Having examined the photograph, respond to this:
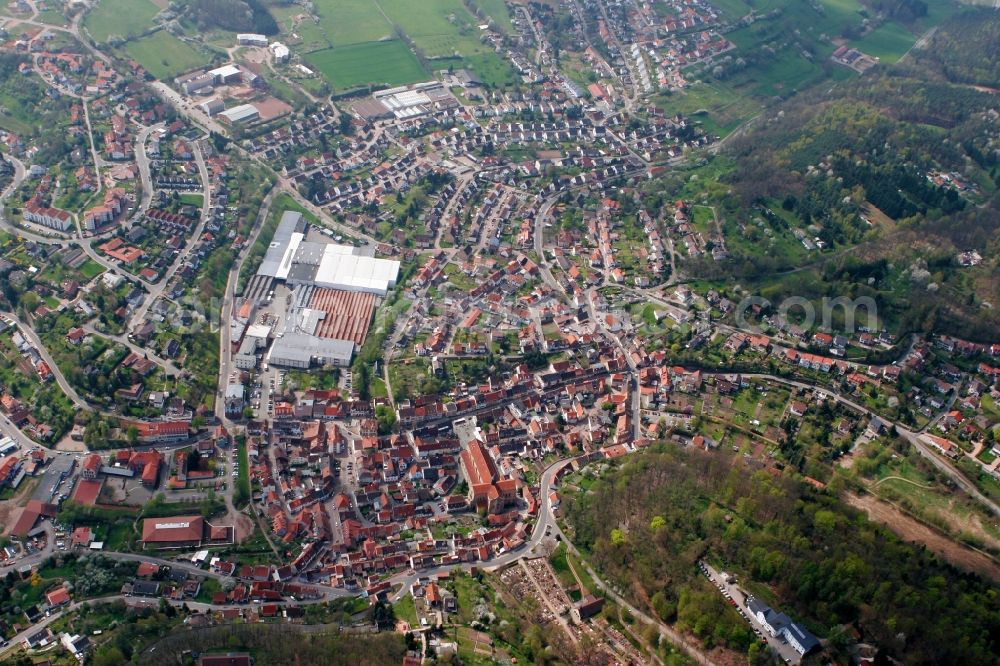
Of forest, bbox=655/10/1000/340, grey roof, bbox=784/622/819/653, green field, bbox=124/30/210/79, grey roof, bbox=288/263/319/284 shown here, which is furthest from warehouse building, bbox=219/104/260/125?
grey roof, bbox=784/622/819/653

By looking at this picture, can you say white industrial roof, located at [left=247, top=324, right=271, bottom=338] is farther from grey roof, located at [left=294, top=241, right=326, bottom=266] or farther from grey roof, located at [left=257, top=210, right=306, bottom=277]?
grey roof, located at [left=294, top=241, right=326, bottom=266]

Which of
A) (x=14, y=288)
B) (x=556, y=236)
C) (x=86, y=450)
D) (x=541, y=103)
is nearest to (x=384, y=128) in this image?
Result: (x=541, y=103)

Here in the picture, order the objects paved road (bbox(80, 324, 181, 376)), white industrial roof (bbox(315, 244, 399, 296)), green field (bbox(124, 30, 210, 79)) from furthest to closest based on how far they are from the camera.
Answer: green field (bbox(124, 30, 210, 79)), white industrial roof (bbox(315, 244, 399, 296)), paved road (bbox(80, 324, 181, 376))

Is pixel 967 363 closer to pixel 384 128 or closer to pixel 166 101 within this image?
pixel 384 128

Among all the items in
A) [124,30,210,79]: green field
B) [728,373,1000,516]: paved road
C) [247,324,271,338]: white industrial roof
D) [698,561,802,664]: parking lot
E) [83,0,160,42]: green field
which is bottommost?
[247,324,271,338]: white industrial roof

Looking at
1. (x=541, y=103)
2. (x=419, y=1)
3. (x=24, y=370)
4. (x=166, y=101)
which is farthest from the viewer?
(x=419, y=1)

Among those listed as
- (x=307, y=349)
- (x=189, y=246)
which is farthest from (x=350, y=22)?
A: (x=307, y=349)

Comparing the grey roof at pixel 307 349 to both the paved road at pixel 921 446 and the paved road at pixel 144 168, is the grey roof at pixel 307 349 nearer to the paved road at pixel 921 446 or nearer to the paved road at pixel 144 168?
the paved road at pixel 144 168
